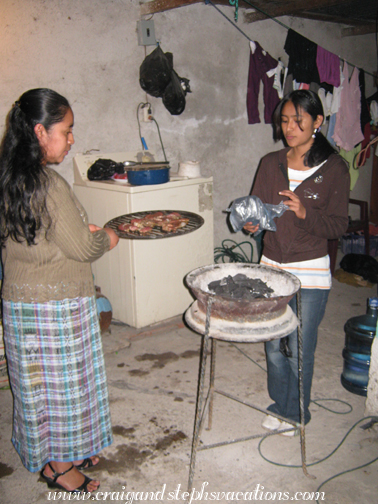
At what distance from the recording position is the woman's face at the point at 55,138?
185cm

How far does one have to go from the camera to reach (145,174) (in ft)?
12.8

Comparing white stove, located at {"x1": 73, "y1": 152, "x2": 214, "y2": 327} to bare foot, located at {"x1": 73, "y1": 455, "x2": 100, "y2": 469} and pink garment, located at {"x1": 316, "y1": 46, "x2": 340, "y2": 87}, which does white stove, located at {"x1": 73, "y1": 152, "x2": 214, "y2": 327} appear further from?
pink garment, located at {"x1": 316, "y1": 46, "x2": 340, "y2": 87}

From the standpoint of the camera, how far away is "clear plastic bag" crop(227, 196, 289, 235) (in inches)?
89.5

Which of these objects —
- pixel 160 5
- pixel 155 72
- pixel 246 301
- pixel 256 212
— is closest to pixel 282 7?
pixel 160 5

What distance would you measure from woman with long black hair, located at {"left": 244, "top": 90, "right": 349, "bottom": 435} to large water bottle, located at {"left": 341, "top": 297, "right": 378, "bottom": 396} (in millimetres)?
772

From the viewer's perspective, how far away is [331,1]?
448 centimetres

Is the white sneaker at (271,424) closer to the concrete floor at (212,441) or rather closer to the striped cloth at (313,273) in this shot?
the concrete floor at (212,441)

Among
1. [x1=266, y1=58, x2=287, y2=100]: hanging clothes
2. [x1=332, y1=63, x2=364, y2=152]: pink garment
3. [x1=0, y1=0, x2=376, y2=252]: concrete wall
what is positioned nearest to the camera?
[x1=0, y1=0, x2=376, y2=252]: concrete wall

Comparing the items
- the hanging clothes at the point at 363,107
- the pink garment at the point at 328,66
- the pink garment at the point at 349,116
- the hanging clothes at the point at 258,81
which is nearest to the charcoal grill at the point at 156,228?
the hanging clothes at the point at 258,81

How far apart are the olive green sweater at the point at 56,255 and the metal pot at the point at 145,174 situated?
1911 mm

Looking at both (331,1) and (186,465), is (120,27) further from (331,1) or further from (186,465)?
(186,465)

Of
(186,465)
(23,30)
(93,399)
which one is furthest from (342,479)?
(23,30)

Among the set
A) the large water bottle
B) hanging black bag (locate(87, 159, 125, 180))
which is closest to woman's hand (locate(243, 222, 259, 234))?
the large water bottle

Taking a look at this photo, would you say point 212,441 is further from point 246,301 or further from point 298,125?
point 298,125
